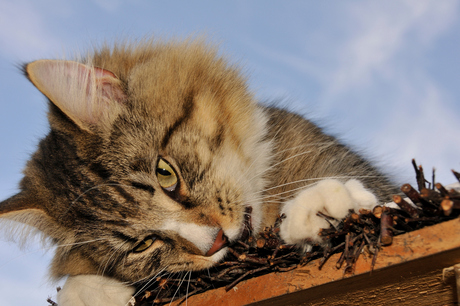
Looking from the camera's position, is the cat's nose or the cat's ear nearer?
the cat's nose

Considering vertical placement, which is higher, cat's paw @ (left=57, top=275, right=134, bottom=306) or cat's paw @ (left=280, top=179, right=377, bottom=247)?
cat's paw @ (left=280, top=179, right=377, bottom=247)

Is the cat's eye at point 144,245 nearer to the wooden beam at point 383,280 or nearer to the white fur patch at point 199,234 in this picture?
the white fur patch at point 199,234

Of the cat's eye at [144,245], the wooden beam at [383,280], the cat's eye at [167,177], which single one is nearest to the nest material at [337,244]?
the wooden beam at [383,280]

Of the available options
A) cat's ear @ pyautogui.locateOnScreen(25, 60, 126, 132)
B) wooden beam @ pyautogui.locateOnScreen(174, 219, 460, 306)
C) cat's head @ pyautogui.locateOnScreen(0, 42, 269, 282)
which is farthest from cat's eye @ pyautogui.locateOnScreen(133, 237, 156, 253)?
cat's ear @ pyautogui.locateOnScreen(25, 60, 126, 132)

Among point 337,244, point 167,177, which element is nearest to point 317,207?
point 337,244

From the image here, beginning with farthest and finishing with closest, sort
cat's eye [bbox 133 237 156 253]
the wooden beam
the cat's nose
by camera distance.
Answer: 1. cat's eye [bbox 133 237 156 253]
2. the cat's nose
3. the wooden beam

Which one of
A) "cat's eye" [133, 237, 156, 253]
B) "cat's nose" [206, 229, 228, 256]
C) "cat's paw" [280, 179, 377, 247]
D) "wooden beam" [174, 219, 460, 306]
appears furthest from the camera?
"cat's eye" [133, 237, 156, 253]

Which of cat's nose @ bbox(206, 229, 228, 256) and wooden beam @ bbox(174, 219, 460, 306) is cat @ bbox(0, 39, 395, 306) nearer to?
cat's nose @ bbox(206, 229, 228, 256)

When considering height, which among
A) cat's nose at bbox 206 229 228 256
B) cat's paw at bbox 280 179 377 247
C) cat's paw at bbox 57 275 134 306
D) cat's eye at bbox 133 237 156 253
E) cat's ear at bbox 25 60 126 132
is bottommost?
cat's paw at bbox 57 275 134 306

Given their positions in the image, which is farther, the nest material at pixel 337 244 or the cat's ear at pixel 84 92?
the cat's ear at pixel 84 92
